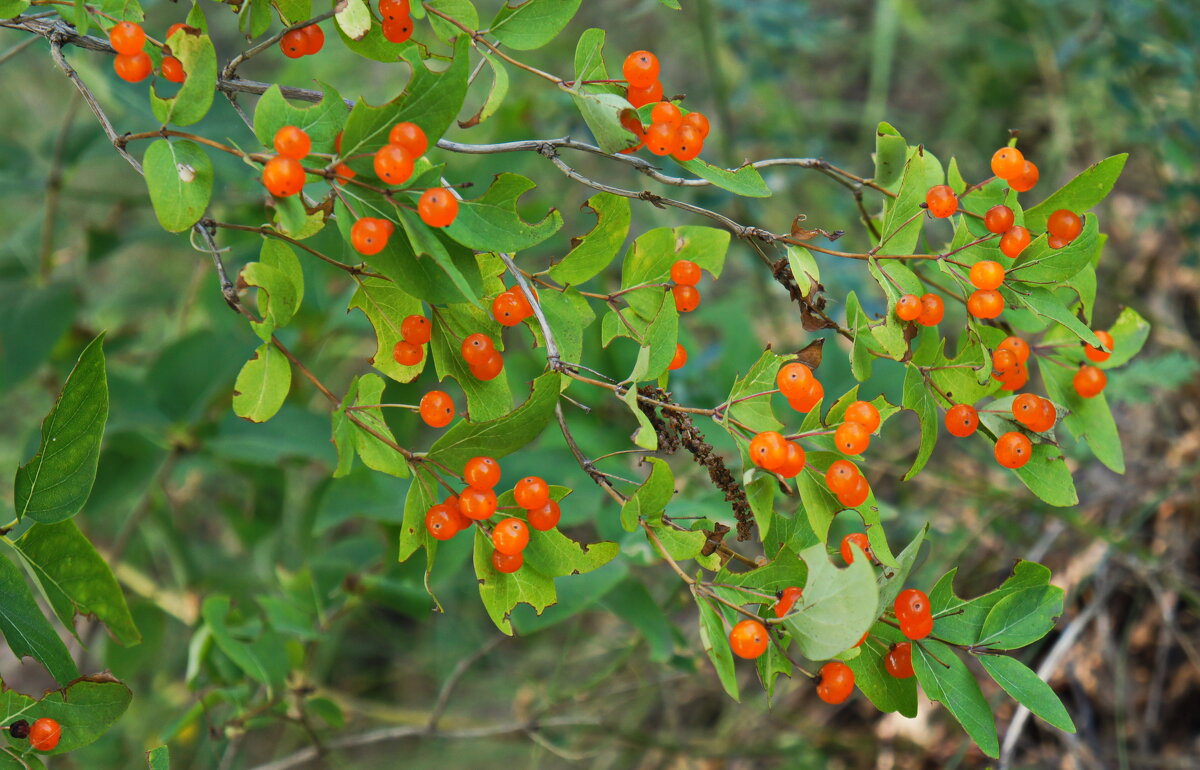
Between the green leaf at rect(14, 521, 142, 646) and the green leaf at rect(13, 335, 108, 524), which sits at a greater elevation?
the green leaf at rect(13, 335, 108, 524)

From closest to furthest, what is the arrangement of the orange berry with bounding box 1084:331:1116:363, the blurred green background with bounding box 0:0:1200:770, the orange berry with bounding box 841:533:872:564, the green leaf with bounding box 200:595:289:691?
the orange berry with bounding box 841:533:872:564, the orange berry with bounding box 1084:331:1116:363, the green leaf with bounding box 200:595:289:691, the blurred green background with bounding box 0:0:1200:770

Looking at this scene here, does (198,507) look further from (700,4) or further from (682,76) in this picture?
(682,76)

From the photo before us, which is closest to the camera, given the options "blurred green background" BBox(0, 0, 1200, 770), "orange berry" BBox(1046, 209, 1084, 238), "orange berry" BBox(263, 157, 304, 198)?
"orange berry" BBox(263, 157, 304, 198)

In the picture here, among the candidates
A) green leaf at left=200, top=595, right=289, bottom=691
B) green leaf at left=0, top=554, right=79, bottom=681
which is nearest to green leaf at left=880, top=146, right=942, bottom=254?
green leaf at left=0, top=554, right=79, bottom=681

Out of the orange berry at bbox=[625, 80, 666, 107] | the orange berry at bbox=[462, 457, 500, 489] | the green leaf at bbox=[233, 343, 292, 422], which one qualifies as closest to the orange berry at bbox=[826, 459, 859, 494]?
the orange berry at bbox=[462, 457, 500, 489]

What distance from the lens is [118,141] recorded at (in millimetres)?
873

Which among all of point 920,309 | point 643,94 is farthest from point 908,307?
point 643,94

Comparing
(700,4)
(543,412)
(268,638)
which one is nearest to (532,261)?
(700,4)

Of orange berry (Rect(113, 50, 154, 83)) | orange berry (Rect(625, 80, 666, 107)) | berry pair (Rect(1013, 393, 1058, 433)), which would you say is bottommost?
berry pair (Rect(1013, 393, 1058, 433))

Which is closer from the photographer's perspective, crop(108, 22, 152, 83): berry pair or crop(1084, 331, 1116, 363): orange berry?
crop(108, 22, 152, 83): berry pair

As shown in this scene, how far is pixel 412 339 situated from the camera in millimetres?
929

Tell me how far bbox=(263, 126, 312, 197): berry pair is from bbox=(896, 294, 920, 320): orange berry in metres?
0.57

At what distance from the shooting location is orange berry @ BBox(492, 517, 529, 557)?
863mm

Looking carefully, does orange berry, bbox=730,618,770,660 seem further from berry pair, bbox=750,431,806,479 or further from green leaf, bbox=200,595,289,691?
green leaf, bbox=200,595,289,691
